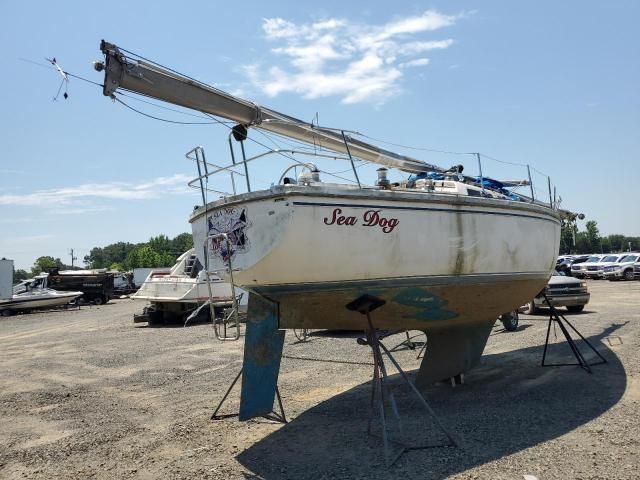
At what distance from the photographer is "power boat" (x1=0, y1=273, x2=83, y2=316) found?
→ 1016 inches

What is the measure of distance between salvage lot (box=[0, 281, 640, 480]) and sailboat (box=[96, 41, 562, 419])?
581 mm

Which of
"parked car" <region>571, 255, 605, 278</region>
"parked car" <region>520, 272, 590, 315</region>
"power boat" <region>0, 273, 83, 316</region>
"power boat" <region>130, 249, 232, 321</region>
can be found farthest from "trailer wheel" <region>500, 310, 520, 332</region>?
"parked car" <region>571, 255, 605, 278</region>

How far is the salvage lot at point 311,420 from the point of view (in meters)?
4.43

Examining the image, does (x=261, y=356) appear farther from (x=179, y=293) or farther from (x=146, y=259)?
(x=146, y=259)

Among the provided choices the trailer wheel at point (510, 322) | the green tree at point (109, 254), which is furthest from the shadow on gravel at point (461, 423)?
the green tree at point (109, 254)

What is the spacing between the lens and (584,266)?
3378 centimetres

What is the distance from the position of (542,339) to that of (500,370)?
309 cm

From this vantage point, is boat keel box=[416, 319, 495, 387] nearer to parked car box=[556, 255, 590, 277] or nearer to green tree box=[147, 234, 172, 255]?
parked car box=[556, 255, 590, 277]

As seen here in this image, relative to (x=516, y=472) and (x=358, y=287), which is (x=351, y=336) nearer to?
(x=358, y=287)

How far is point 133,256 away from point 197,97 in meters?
88.5

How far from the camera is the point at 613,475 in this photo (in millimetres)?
3932

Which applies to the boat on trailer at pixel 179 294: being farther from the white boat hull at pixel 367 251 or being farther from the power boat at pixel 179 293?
the white boat hull at pixel 367 251

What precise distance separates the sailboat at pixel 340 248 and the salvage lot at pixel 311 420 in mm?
581

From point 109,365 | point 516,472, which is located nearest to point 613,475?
point 516,472
